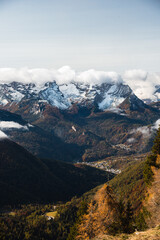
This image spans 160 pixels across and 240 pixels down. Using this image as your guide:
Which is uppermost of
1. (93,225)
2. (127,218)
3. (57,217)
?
(93,225)

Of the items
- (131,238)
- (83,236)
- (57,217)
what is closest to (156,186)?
(131,238)

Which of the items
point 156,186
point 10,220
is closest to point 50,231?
point 10,220

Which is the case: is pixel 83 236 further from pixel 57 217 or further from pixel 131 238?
pixel 57 217

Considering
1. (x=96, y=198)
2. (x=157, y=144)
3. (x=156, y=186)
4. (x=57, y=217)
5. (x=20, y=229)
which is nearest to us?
(x=96, y=198)

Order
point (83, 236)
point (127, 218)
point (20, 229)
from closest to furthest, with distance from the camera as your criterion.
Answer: point (83, 236)
point (127, 218)
point (20, 229)

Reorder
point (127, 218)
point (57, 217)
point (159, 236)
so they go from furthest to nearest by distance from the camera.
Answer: point (57, 217) < point (127, 218) < point (159, 236)

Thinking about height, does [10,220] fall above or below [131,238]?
below

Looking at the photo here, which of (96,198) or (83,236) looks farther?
(83,236)

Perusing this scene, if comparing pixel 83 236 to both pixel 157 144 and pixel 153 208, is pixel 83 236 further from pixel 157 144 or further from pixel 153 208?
pixel 157 144

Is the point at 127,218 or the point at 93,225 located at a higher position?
the point at 93,225
